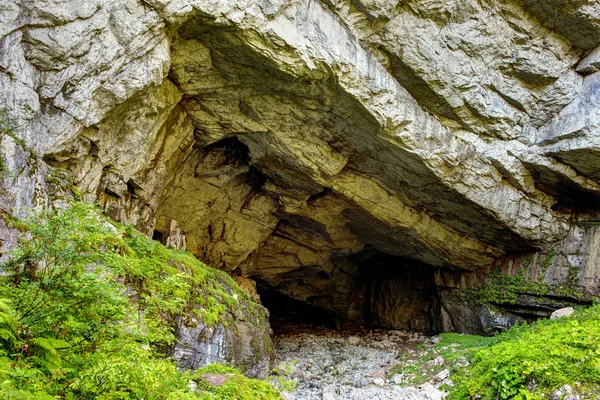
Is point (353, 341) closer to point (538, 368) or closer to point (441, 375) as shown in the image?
point (441, 375)

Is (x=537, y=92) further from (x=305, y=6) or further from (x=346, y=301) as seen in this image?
(x=346, y=301)

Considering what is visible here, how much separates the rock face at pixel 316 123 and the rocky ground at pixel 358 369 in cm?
394

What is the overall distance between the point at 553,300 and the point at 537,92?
22.9ft

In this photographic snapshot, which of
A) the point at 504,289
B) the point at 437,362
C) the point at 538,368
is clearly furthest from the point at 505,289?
the point at 538,368

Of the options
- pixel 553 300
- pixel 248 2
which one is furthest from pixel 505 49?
pixel 553 300

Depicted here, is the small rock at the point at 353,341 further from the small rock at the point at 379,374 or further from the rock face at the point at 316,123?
the small rock at the point at 379,374

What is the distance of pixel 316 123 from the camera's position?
35.9 ft

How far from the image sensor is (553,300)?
13695 mm

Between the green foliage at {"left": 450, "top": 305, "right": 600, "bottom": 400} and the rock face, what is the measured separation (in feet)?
18.1

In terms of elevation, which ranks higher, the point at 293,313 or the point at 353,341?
the point at 353,341

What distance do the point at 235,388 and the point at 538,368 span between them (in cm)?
464

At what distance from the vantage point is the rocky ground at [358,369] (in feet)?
26.5

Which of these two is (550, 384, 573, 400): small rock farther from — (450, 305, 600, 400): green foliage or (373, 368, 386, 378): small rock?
(373, 368, 386, 378): small rock

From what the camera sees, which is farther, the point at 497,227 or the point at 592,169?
the point at 497,227
